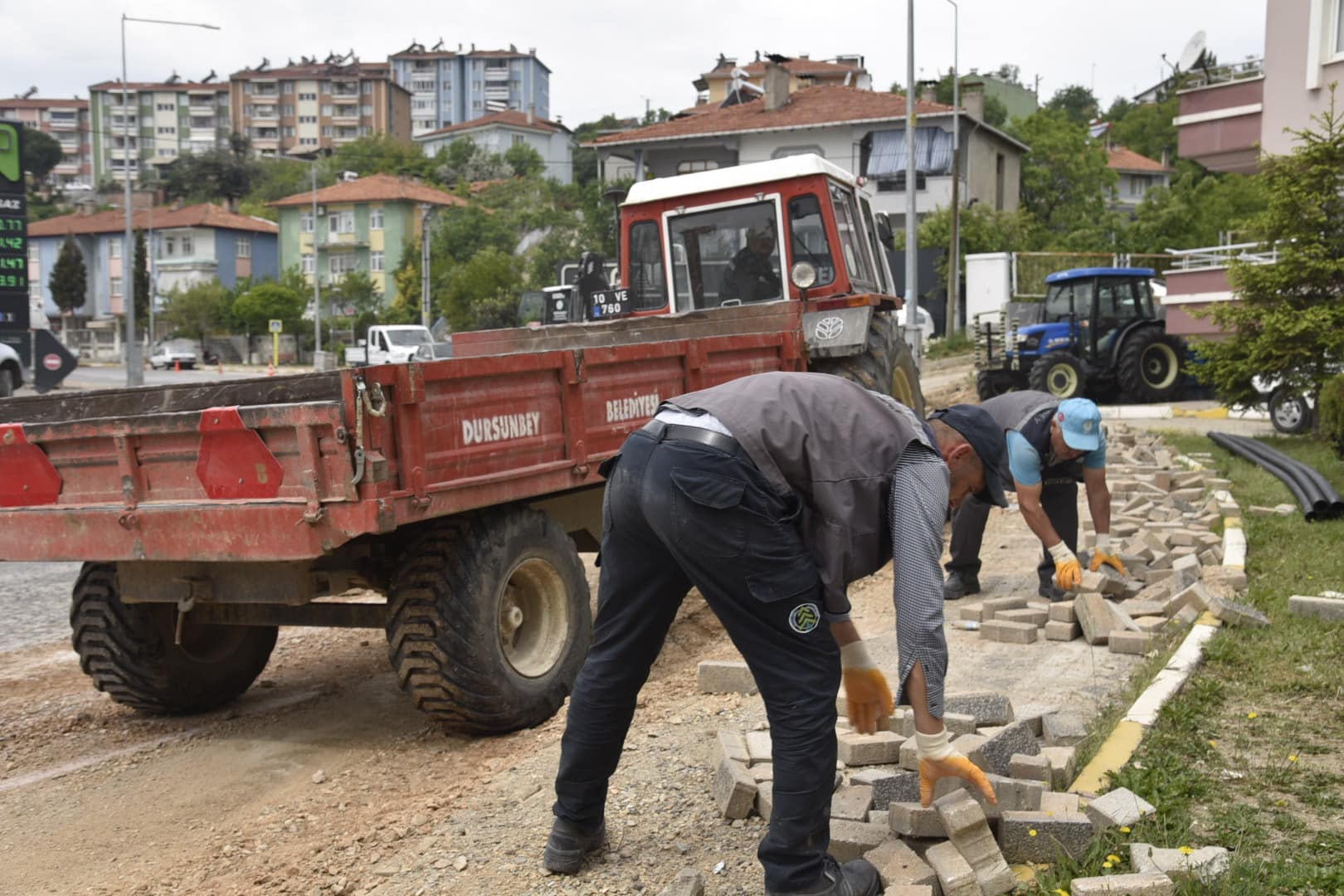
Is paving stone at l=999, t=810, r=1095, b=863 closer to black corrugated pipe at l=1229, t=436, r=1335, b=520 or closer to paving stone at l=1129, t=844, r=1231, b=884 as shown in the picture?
paving stone at l=1129, t=844, r=1231, b=884

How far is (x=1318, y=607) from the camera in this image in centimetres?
617

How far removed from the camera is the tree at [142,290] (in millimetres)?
62312

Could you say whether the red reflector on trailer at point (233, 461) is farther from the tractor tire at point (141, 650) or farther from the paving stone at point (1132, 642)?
the paving stone at point (1132, 642)

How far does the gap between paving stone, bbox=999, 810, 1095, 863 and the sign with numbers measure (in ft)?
79.9

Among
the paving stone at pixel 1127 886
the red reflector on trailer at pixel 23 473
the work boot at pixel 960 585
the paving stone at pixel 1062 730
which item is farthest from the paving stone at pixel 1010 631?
the red reflector on trailer at pixel 23 473

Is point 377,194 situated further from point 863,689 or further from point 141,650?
point 863,689

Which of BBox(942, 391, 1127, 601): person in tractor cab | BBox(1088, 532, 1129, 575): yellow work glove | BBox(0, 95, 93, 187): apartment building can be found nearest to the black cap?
BBox(942, 391, 1127, 601): person in tractor cab

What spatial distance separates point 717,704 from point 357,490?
6.04 feet

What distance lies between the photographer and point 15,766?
5.43 m

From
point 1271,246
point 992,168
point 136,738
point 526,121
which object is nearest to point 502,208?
point 992,168

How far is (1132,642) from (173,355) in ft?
169

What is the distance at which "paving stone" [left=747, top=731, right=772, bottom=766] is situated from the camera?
4313 mm

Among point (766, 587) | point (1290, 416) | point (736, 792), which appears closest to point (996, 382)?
point (1290, 416)

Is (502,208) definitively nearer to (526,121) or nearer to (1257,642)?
(526,121)
